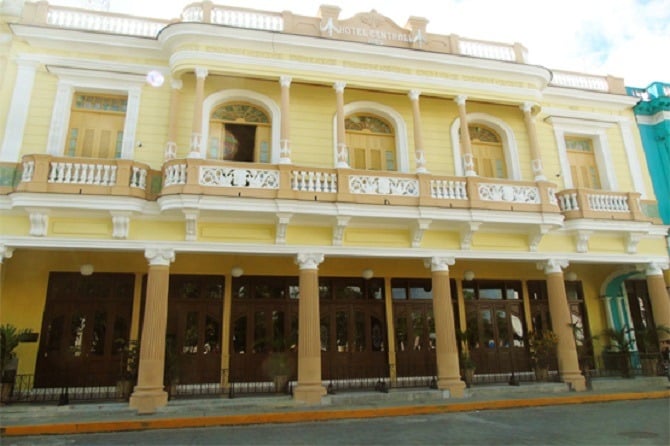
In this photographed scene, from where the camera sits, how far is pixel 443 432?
802cm

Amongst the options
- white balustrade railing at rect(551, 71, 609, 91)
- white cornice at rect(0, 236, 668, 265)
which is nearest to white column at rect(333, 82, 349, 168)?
white cornice at rect(0, 236, 668, 265)

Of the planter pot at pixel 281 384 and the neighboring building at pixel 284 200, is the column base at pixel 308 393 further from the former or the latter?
the planter pot at pixel 281 384

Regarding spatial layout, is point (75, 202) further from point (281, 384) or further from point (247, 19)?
point (247, 19)

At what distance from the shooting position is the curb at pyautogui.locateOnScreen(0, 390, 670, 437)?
852cm

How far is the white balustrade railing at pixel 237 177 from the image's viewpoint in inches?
432

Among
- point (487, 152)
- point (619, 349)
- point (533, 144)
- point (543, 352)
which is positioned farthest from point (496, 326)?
point (533, 144)

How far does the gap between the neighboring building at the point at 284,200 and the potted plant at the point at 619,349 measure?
139cm

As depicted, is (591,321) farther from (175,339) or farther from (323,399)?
(175,339)

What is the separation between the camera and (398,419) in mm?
9469

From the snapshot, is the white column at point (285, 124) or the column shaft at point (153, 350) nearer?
the column shaft at point (153, 350)

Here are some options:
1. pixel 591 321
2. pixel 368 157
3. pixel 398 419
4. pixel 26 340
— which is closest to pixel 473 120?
pixel 368 157

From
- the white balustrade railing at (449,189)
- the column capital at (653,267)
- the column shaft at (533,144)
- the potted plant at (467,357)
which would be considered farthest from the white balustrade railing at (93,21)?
the column capital at (653,267)

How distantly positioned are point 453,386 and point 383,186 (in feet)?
17.3

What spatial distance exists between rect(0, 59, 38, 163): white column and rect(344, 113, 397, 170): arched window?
8367 millimetres
